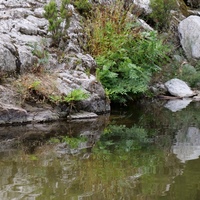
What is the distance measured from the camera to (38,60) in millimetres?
8281

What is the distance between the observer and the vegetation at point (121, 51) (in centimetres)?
905

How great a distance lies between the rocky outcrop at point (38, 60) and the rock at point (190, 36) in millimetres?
4590

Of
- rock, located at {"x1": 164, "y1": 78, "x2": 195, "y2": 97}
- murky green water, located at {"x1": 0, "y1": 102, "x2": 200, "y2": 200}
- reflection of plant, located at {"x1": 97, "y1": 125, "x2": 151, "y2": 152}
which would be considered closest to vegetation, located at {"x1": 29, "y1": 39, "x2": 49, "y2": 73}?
murky green water, located at {"x1": 0, "y1": 102, "x2": 200, "y2": 200}

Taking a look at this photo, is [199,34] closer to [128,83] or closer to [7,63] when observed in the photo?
[128,83]

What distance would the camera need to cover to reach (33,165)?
462 centimetres

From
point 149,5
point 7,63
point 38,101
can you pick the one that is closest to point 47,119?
point 38,101

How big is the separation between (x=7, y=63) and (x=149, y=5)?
707 cm

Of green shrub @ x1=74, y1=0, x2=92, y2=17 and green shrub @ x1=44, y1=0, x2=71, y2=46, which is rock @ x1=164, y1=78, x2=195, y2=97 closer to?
green shrub @ x1=74, y1=0, x2=92, y2=17

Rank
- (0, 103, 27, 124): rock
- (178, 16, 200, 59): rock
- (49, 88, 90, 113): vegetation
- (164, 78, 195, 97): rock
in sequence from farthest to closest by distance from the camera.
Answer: (178, 16, 200, 59): rock → (164, 78, 195, 97): rock → (49, 88, 90, 113): vegetation → (0, 103, 27, 124): rock

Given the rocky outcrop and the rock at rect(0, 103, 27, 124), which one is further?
the rocky outcrop

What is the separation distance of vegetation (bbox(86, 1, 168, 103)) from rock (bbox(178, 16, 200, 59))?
272 centimetres

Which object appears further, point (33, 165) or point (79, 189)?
point (33, 165)

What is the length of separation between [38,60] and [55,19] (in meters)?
1.28

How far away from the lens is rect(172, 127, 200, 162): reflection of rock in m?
5.09
